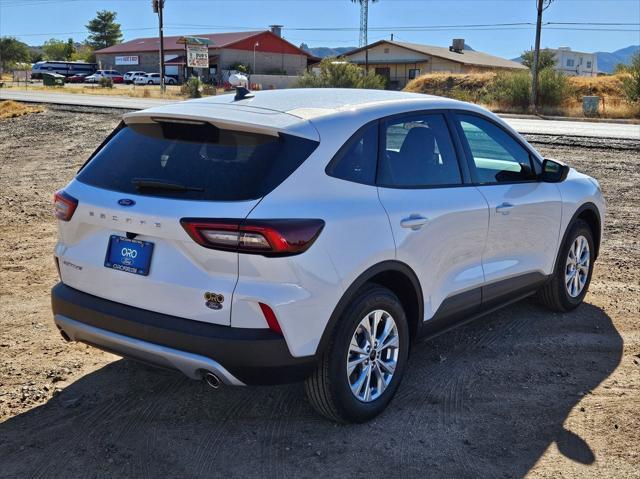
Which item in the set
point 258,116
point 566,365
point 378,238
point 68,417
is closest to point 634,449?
point 566,365

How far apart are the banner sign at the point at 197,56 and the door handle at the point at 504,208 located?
184 ft

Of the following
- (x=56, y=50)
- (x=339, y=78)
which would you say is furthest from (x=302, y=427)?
(x=56, y=50)

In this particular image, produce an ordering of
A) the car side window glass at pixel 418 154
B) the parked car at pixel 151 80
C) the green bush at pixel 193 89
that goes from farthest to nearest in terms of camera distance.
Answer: the parked car at pixel 151 80 < the green bush at pixel 193 89 < the car side window glass at pixel 418 154

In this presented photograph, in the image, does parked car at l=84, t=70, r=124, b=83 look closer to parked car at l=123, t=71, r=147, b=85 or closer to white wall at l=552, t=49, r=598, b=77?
parked car at l=123, t=71, r=147, b=85

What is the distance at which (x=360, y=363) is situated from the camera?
153 inches

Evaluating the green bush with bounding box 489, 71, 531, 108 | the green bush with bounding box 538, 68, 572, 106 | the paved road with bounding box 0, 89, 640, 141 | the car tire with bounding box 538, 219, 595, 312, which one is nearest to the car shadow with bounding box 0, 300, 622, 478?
the car tire with bounding box 538, 219, 595, 312

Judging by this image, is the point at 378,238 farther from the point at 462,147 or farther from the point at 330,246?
the point at 462,147

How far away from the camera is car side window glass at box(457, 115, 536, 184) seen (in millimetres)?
4855

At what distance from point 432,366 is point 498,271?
2.62ft

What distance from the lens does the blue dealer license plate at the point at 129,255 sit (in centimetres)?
354

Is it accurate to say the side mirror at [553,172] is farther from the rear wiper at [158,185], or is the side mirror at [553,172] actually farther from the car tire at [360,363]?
the rear wiper at [158,185]

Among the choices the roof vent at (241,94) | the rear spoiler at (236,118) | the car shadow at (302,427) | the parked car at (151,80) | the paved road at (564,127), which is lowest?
the car shadow at (302,427)

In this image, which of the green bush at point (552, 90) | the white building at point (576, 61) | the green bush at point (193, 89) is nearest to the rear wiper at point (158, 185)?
the green bush at point (552, 90)

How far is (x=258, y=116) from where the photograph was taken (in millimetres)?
3764
